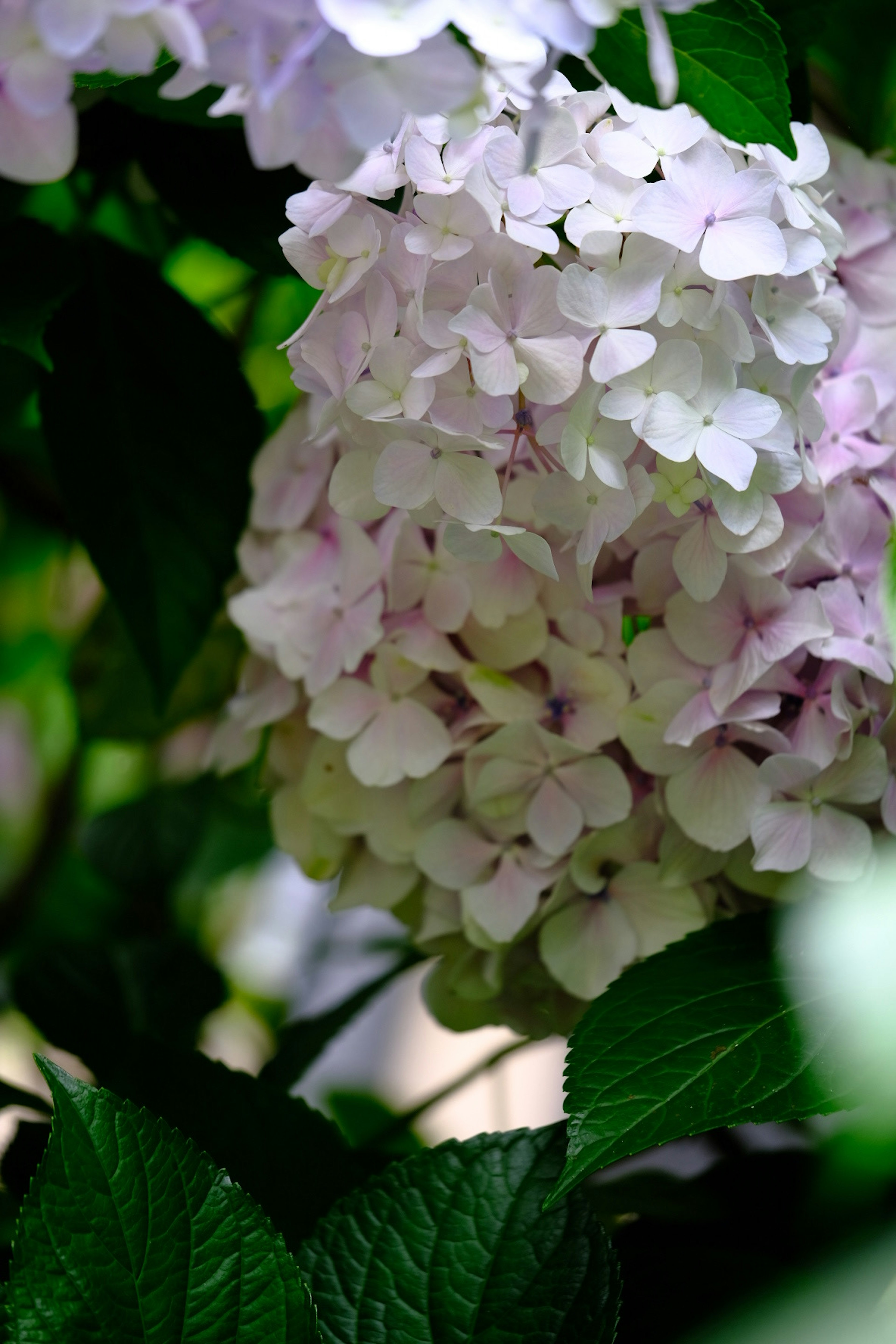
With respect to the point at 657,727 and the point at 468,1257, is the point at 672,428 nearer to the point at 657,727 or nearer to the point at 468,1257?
the point at 657,727

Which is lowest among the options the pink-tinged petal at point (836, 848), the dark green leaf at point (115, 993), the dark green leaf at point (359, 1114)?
the dark green leaf at point (359, 1114)

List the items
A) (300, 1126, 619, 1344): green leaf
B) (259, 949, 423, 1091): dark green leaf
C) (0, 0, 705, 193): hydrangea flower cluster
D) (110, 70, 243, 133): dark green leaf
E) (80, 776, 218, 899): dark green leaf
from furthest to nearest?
(80, 776, 218, 899): dark green leaf
(259, 949, 423, 1091): dark green leaf
(110, 70, 243, 133): dark green leaf
(300, 1126, 619, 1344): green leaf
(0, 0, 705, 193): hydrangea flower cluster

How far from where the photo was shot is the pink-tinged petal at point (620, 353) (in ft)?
Answer: 0.97

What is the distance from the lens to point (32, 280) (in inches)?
16.8

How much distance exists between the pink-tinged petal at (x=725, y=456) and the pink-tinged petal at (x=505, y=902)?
0.44 feet

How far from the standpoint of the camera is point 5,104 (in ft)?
0.71

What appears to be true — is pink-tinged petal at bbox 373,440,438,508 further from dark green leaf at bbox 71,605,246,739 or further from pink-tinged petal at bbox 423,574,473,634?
dark green leaf at bbox 71,605,246,739

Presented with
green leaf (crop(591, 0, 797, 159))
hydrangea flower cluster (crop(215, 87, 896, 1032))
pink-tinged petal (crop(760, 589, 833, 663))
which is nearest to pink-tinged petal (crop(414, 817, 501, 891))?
hydrangea flower cluster (crop(215, 87, 896, 1032))

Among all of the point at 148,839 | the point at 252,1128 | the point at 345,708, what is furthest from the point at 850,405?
the point at 148,839

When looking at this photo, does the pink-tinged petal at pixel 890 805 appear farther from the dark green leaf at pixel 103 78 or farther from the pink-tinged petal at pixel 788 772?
the dark green leaf at pixel 103 78

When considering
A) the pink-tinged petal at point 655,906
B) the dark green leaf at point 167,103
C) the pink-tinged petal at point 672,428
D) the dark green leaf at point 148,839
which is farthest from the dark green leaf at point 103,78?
the dark green leaf at point 148,839

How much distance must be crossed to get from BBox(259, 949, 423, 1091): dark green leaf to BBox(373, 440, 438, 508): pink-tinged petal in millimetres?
265

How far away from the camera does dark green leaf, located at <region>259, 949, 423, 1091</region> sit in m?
0.52

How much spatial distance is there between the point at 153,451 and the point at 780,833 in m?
0.26
